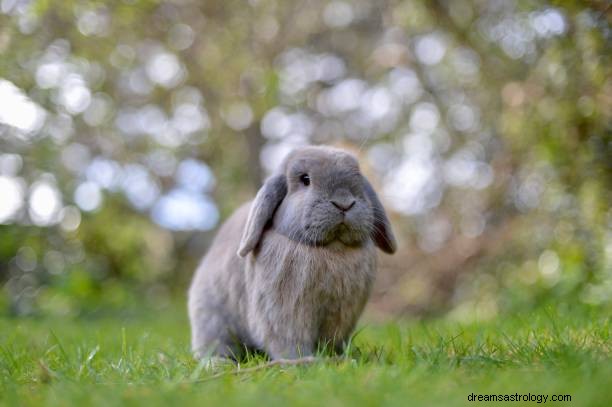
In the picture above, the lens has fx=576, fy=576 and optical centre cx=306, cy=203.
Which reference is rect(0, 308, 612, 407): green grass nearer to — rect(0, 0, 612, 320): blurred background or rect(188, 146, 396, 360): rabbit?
rect(188, 146, 396, 360): rabbit

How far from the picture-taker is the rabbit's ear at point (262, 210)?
3236 mm

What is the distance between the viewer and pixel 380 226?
139 inches

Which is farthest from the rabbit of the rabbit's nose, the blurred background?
the blurred background

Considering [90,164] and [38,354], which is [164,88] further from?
[38,354]

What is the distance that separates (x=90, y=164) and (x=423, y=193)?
4930 mm

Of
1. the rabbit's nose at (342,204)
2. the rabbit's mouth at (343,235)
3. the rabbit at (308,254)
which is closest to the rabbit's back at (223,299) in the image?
the rabbit at (308,254)

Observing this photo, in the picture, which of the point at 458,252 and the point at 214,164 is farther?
Result: the point at 214,164

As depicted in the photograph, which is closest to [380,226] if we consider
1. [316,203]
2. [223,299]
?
[316,203]

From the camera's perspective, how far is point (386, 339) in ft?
13.6

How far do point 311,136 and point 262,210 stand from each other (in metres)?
6.61

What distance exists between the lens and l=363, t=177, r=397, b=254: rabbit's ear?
346 cm

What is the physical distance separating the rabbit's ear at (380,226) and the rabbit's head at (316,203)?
0.01m

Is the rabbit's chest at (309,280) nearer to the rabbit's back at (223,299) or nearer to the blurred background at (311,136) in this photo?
the rabbit's back at (223,299)

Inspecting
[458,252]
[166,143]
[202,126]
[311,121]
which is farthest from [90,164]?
[458,252]
